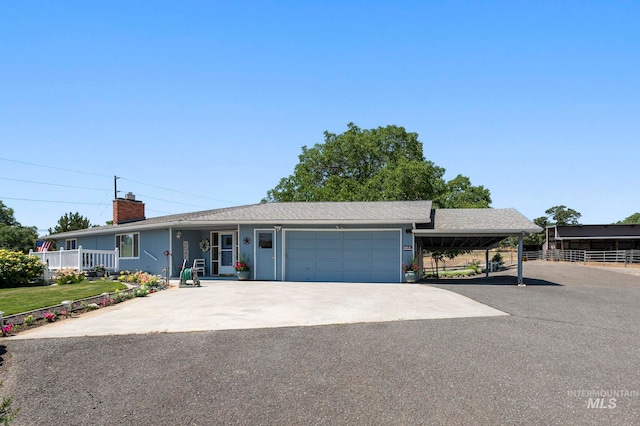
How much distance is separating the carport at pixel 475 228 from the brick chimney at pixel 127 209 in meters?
17.0

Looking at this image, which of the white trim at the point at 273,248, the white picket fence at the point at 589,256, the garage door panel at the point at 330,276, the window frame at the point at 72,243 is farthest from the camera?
the white picket fence at the point at 589,256

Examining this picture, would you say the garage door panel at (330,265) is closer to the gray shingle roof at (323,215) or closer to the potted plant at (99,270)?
the gray shingle roof at (323,215)

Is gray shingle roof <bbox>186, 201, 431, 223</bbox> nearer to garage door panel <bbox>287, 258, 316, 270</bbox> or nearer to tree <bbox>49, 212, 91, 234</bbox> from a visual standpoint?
garage door panel <bbox>287, 258, 316, 270</bbox>

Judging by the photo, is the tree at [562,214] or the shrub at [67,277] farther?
the tree at [562,214]

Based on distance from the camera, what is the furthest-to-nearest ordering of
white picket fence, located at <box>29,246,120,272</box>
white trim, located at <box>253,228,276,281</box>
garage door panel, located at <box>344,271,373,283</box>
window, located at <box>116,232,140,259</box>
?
window, located at <box>116,232,140,259</box>, white picket fence, located at <box>29,246,120,272</box>, white trim, located at <box>253,228,276,281</box>, garage door panel, located at <box>344,271,373,283</box>

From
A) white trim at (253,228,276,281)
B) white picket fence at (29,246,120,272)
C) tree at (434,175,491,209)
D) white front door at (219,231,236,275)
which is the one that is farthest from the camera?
tree at (434,175,491,209)

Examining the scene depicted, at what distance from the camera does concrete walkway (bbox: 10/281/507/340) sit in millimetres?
9039

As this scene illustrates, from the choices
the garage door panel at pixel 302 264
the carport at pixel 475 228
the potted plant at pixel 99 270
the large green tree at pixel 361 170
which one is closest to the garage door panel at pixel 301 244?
the garage door panel at pixel 302 264

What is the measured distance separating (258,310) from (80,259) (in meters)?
12.5

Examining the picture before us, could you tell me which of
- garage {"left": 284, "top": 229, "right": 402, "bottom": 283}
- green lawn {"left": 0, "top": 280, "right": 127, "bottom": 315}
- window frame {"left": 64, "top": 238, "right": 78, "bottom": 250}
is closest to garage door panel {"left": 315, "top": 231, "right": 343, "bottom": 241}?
garage {"left": 284, "top": 229, "right": 402, "bottom": 283}

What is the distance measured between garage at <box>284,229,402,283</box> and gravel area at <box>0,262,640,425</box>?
9563 millimetres

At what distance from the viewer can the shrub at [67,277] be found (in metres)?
18.4

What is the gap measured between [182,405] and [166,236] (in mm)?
16718

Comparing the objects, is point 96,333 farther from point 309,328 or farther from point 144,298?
point 144,298
